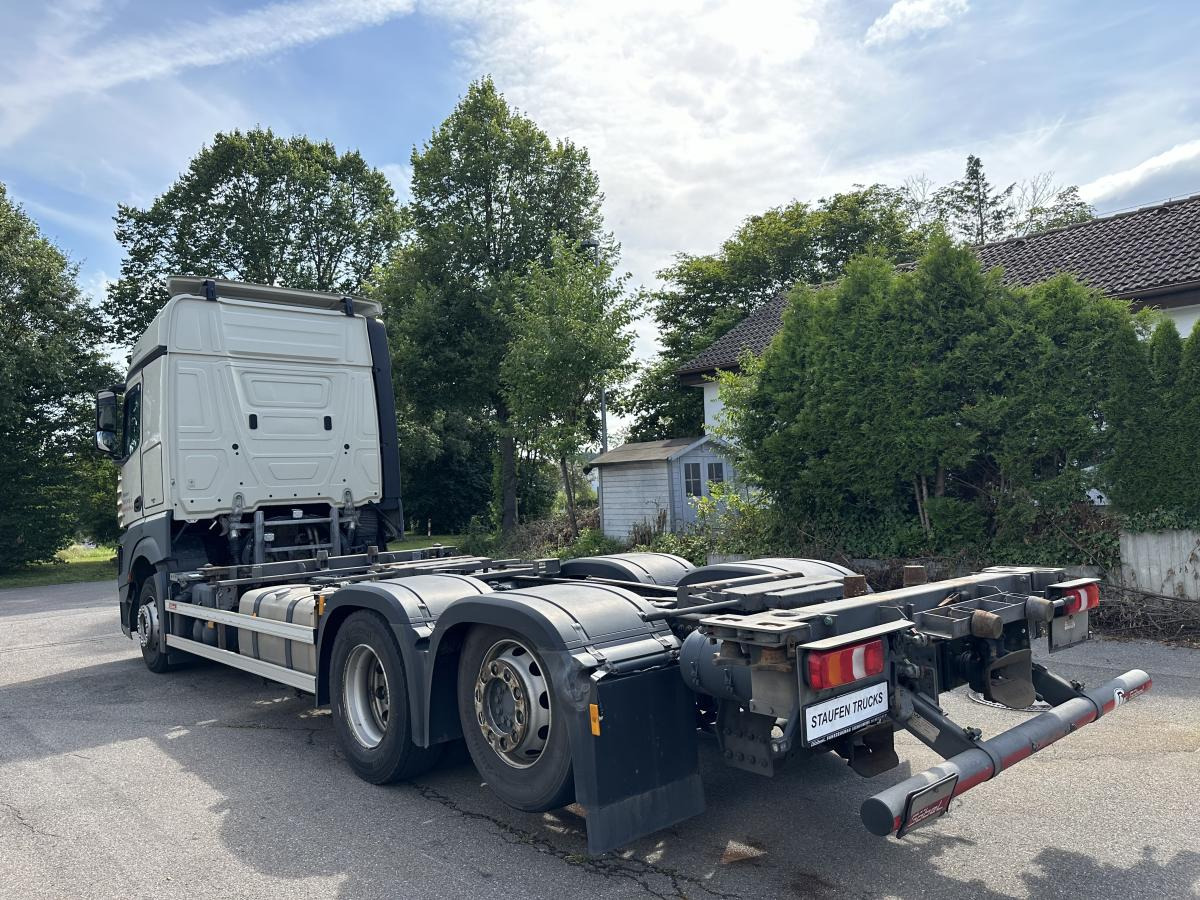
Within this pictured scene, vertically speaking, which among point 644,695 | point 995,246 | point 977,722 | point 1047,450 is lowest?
point 977,722

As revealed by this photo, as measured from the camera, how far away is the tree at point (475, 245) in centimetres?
2517

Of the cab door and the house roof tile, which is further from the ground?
the house roof tile

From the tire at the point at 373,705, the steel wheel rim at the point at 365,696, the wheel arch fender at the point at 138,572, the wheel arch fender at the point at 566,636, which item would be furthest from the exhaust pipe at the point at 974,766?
the wheel arch fender at the point at 138,572

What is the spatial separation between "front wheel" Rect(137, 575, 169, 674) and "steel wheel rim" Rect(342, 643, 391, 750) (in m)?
3.88

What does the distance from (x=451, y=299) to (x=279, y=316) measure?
684 inches

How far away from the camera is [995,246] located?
64.5 ft

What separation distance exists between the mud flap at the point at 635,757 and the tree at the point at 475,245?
2135 centimetres

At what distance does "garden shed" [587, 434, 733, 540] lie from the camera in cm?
1881

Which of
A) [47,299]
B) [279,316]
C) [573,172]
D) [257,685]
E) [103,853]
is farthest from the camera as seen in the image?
[573,172]

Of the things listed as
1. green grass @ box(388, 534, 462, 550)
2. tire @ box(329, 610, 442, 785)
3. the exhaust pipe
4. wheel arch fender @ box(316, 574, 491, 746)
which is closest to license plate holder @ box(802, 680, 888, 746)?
the exhaust pipe

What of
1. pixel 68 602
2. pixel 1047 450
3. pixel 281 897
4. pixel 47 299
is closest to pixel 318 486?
pixel 281 897

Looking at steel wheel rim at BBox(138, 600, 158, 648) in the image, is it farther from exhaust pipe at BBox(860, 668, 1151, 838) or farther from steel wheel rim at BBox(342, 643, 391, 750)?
exhaust pipe at BBox(860, 668, 1151, 838)

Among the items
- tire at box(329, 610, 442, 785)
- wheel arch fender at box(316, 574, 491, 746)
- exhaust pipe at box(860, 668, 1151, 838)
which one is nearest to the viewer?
exhaust pipe at box(860, 668, 1151, 838)

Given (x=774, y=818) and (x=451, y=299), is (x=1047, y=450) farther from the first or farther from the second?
(x=451, y=299)
